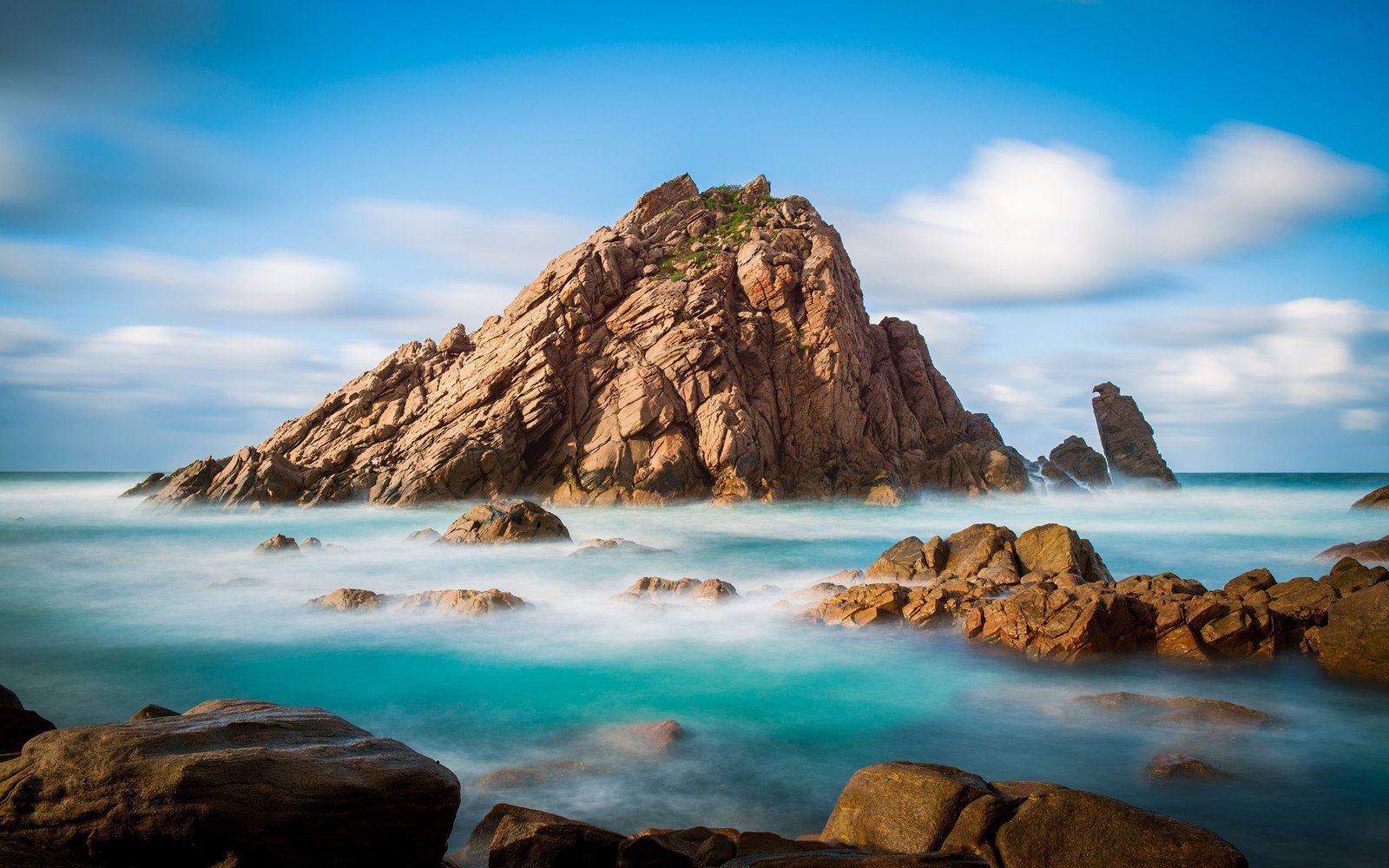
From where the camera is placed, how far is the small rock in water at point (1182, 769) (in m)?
8.41

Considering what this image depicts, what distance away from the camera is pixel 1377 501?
41.8 metres

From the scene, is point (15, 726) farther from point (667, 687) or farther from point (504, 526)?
point (504, 526)

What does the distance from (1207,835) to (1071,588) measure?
357 inches

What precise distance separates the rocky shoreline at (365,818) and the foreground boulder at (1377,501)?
154 feet

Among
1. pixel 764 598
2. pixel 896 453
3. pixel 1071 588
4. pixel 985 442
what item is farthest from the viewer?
pixel 985 442

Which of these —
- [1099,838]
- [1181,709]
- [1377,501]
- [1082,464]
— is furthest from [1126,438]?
[1099,838]

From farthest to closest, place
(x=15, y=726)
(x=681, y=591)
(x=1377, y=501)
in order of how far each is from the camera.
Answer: (x=1377, y=501) → (x=681, y=591) → (x=15, y=726)

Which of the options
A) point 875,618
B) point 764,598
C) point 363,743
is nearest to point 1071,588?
point 875,618

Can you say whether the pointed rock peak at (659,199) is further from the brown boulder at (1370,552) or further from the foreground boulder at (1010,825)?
the foreground boulder at (1010,825)

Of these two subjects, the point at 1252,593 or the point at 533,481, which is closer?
the point at 1252,593

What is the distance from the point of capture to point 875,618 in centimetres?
1544

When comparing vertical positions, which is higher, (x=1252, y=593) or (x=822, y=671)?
(x=1252, y=593)

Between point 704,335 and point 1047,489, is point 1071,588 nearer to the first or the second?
point 704,335

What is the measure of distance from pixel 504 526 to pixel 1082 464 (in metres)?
47.6
